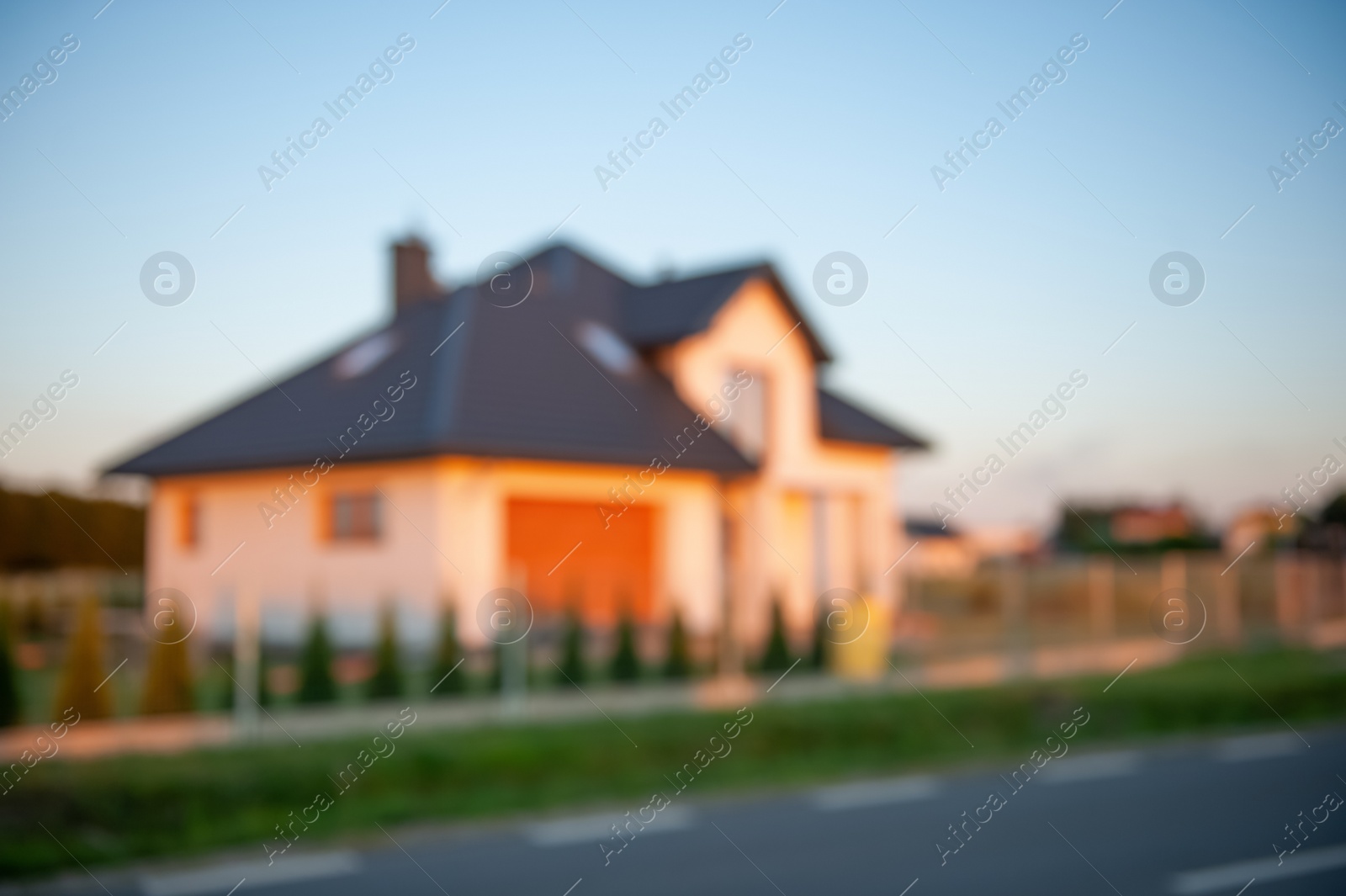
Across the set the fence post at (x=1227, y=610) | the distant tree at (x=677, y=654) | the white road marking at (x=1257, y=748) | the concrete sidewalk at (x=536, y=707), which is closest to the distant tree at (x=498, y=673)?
the concrete sidewalk at (x=536, y=707)

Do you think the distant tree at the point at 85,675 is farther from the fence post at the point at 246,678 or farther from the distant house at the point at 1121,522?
the distant house at the point at 1121,522

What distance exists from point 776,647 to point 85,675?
8160 mm

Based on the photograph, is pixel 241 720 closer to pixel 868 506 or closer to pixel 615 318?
pixel 615 318

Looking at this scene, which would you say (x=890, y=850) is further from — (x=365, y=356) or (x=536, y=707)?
(x=365, y=356)

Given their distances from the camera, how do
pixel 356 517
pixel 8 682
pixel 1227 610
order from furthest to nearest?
1. pixel 1227 610
2. pixel 356 517
3. pixel 8 682

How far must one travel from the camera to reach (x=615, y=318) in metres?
21.6

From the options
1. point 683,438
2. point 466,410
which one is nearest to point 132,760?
point 466,410

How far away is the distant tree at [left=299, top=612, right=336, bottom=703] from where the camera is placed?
11156 millimetres

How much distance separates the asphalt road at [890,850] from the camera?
673 cm

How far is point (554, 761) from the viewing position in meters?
9.41

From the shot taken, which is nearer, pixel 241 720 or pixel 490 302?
pixel 241 720

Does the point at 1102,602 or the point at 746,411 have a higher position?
the point at 746,411

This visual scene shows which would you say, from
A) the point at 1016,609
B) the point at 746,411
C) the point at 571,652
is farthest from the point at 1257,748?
the point at 746,411

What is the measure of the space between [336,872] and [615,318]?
50.3ft
